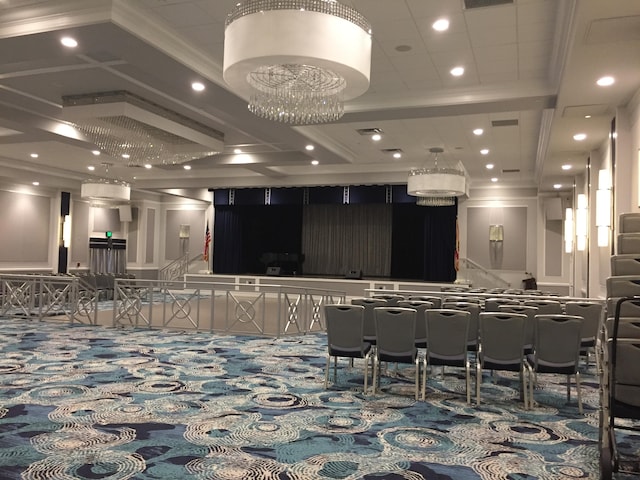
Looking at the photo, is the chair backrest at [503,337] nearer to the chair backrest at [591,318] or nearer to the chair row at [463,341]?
the chair row at [463,341]

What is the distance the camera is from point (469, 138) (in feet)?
40.6

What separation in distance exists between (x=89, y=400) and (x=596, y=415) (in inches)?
194

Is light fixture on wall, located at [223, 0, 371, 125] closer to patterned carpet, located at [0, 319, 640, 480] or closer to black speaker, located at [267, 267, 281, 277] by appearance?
patterned carpet, located at [0, 319, 640, 480]

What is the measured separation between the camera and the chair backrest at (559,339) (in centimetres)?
530

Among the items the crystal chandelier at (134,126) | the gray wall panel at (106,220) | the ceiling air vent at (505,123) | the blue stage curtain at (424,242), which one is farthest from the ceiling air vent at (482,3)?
the gray wall panel at (106,220)

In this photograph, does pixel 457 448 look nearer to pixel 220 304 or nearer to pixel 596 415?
pixel 596 415

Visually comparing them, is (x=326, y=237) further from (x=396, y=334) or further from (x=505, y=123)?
(x=396, y=334)

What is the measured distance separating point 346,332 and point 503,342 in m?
1.68

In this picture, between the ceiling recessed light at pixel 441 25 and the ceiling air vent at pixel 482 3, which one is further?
the ceiling recessed light at pixel 441 25

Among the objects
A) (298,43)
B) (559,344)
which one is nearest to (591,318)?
(559,344)

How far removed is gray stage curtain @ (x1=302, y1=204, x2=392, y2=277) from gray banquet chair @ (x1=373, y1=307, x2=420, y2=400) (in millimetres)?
17094

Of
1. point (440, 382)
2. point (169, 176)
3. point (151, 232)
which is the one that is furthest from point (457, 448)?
point (151, 232)

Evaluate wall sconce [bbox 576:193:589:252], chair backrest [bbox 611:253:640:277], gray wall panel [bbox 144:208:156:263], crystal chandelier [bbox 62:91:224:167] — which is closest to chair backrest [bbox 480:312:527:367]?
chair backrest [bbox 611:253:640:277]

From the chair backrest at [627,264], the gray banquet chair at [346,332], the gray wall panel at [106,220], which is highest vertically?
the gray wall panel at [106,220]
